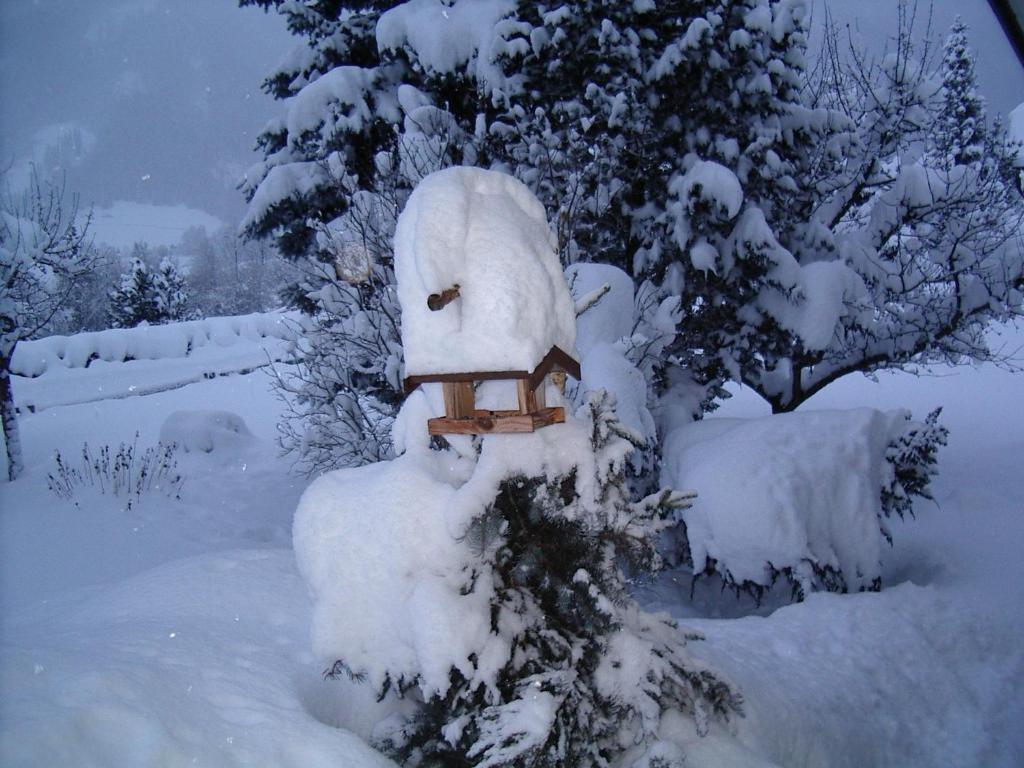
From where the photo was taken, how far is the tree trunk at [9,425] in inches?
→ 368

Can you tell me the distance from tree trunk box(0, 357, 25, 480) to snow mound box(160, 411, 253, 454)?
2.74 metres

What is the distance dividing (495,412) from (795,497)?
3997mm

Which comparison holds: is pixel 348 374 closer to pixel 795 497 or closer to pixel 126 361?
pixel 795 497

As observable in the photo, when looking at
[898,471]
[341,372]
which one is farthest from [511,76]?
[898,471]

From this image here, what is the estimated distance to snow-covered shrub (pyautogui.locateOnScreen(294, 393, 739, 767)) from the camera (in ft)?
7.01

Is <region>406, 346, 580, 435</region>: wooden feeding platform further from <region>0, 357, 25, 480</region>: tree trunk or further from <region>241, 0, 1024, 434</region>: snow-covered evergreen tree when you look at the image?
<region>0, 357, 25, 480</region>: tree trunk

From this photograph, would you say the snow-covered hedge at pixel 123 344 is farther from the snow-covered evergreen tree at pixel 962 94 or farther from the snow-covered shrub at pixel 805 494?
the snow-covered evergreen tree at pixel 962 94

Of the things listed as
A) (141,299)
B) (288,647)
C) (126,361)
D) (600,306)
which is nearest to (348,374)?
(600,306)

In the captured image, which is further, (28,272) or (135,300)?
(135,300)

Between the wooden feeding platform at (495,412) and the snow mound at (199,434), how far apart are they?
37.9 ft

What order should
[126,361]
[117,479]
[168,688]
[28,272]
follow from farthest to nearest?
[126,361], [28,272], [117,479], [168,688]

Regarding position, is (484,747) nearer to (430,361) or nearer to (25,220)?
(430,361)

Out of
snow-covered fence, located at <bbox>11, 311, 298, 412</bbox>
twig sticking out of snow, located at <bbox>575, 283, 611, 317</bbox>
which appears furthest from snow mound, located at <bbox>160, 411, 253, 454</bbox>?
twig sticking out of snow, located at <bbox>575, 283, 611, 317</bbox>

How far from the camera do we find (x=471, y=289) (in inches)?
93.0
